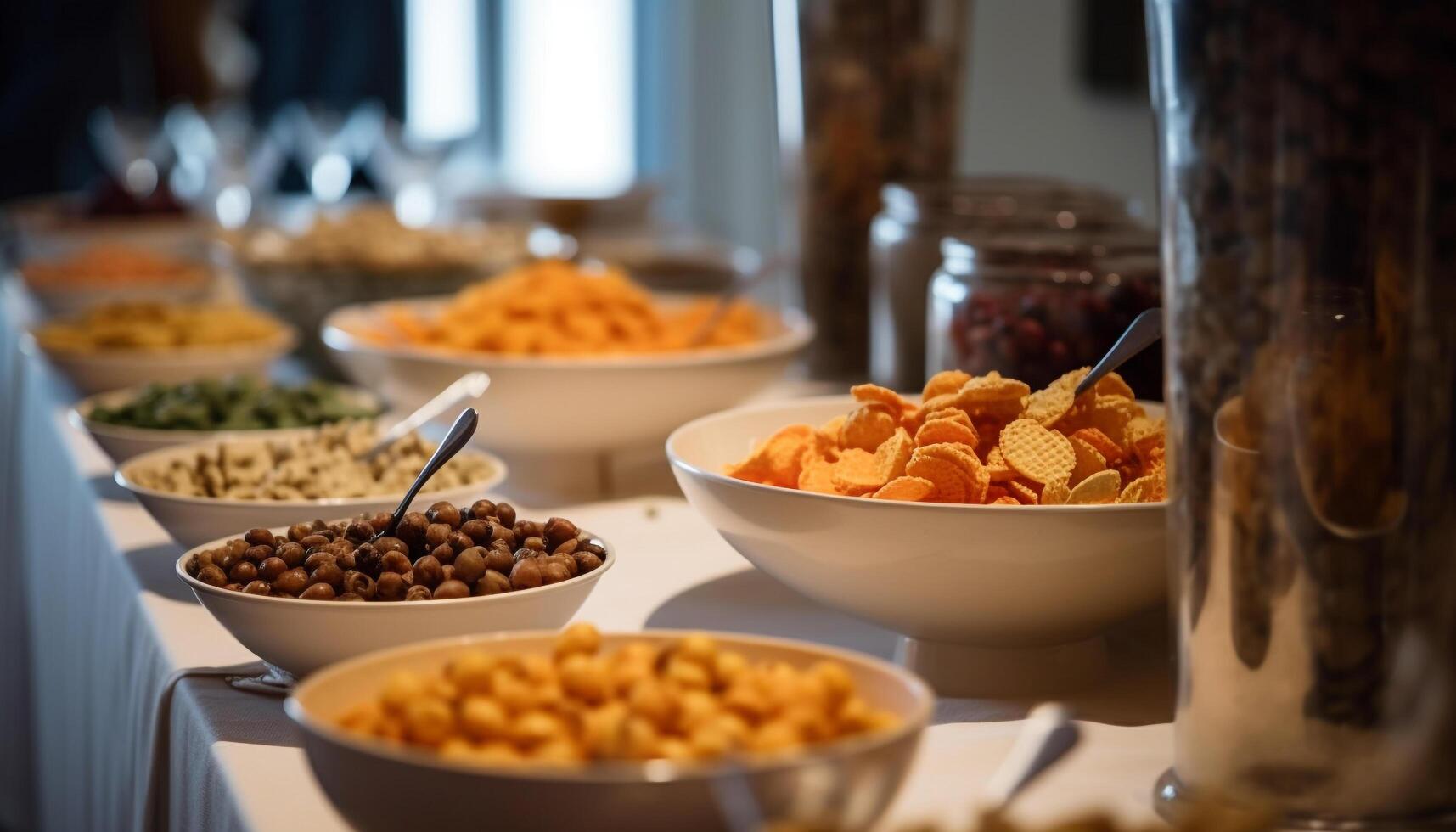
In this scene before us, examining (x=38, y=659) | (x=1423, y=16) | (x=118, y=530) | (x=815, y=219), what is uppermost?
(x=1423, y=16)

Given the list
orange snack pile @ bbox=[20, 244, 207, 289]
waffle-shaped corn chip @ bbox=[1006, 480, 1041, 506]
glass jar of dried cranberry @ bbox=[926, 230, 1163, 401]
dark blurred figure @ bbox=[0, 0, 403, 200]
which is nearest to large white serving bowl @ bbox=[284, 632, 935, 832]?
waffle-shaped corn chip @ bbox=[1006, 480, 1041, 506]

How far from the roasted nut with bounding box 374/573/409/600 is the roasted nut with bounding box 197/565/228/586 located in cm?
9

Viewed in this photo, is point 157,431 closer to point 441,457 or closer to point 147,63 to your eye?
point 441,457

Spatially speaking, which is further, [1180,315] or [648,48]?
[648,48]

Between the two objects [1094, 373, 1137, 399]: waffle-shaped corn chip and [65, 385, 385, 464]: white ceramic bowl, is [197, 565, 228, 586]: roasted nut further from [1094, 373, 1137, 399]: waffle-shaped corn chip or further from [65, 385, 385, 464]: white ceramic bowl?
[1094, 373, 1137, 399]: waffle-shaped corn chip

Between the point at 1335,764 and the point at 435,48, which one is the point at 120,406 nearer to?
the point at 1335,764

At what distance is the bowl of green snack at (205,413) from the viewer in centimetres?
134

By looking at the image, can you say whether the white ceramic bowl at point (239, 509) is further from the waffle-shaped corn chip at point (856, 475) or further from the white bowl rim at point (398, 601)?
the waffle-shaped corn chip at point (856, 475)

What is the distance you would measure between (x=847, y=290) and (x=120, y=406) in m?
0.83

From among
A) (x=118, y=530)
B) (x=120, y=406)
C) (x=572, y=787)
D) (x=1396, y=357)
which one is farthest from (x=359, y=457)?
(x=1396, y=357)

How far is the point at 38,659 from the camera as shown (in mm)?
1678

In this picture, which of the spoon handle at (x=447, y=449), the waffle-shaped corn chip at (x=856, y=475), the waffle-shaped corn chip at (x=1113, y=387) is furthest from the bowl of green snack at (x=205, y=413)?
the waffle-shaped corn chip at (x=1113, y=387)

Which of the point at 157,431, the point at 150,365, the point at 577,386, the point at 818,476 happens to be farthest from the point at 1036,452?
the point at 150,365

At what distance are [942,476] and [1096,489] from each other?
8 centimetres
